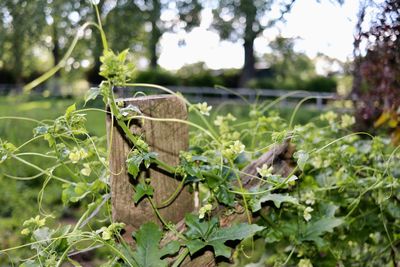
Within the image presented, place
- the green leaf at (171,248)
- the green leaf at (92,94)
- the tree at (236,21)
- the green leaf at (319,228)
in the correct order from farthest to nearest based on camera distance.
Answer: the tree at (236,21), the green leaf at (319,228), the green leaf at (171,248), the green leaf at (92,94)

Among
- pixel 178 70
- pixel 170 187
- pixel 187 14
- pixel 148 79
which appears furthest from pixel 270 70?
pixel 170 187

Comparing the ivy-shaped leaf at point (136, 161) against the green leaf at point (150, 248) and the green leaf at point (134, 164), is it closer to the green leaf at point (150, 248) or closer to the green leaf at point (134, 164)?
the green leaf at point (134, 164)

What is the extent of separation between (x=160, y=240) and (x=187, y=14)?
31.6ft

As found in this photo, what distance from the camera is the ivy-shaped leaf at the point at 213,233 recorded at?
982 millimetres

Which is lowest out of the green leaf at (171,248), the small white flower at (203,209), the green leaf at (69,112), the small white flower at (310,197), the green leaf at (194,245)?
the green leaf at (171,248)

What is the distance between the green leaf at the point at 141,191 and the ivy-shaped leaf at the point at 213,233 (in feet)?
0.30

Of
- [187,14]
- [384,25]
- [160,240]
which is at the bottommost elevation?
[160,240]

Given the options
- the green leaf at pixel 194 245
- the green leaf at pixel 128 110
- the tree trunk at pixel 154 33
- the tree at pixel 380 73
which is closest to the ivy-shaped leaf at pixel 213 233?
the green leaf at pixel 194 245

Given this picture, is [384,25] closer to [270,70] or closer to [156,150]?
[156,150]

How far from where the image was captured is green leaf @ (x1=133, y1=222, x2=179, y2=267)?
978mm

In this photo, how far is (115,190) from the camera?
103 cm

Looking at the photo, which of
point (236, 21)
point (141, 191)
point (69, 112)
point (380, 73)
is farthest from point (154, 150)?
point (236, 21)

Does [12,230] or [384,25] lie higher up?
[384,25]

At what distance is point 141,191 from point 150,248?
11 centimetres
